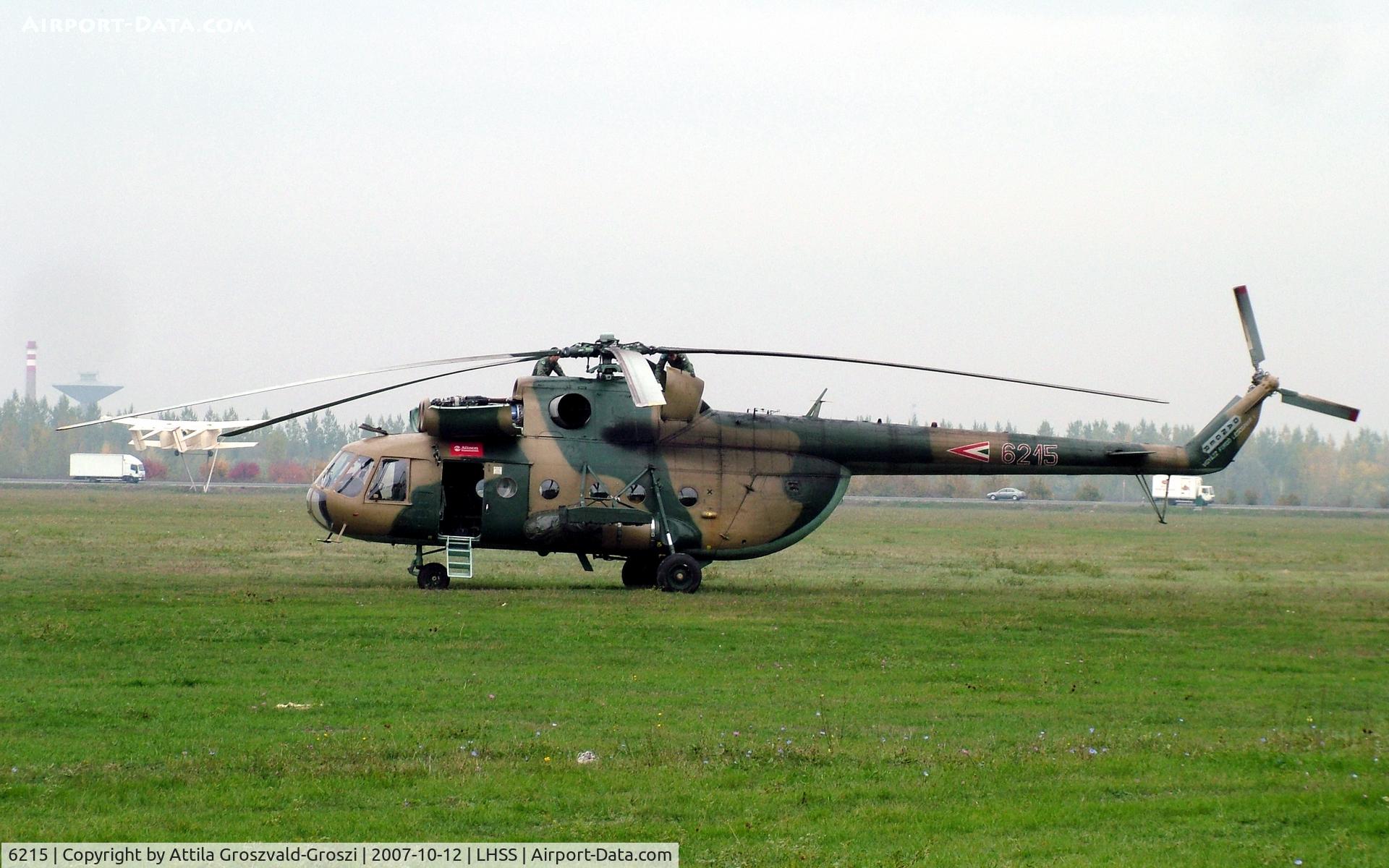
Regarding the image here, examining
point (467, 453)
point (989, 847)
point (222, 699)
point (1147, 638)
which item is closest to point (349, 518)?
point (467, 453)

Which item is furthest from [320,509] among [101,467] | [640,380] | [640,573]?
[101,467]

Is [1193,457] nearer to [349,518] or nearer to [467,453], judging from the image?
[467,453]

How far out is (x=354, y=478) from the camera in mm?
22719

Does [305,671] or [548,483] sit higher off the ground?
[548,483]

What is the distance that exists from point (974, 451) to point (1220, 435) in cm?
433

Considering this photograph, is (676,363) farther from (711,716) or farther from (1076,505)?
→ (1076,505)

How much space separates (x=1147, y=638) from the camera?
1833 cm

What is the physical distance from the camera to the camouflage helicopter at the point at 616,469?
2253cm

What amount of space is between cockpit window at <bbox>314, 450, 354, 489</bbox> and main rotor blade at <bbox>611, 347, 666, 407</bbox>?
6.18 metres

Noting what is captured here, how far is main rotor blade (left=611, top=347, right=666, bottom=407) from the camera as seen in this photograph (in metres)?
16.6

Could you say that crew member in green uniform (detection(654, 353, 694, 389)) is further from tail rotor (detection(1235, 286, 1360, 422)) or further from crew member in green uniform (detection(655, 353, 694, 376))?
tail rotor (detection(1235, 286, 1360, 422))

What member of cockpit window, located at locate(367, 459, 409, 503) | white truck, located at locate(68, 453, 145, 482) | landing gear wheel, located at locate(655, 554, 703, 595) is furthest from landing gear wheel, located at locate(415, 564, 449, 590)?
white truck, located at locate(68, 453, 145, 482)

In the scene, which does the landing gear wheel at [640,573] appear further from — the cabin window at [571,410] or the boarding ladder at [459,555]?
the boarding ladder at [459,555]

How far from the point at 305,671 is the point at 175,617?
4.67m
